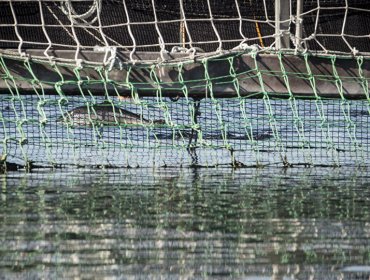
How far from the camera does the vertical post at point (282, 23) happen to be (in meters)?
10.5

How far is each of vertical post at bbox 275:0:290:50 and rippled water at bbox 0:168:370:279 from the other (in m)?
1.58

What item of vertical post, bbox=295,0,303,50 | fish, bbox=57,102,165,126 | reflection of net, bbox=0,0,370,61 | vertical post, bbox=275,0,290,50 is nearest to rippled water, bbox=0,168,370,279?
fish, bbox=57,102,165,126

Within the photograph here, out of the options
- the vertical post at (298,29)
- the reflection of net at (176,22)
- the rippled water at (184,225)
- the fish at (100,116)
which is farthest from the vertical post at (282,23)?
the reflection of net at (176,22)

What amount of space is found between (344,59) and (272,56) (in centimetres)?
65

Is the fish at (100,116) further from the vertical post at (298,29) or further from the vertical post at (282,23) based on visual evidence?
the vertical post at (298,29)

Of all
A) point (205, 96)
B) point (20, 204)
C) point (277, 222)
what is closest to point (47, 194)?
point (20, 204)

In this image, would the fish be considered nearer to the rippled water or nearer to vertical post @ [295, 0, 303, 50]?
the rippled water

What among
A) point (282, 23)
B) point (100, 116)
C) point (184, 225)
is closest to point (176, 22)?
point (100, 116)

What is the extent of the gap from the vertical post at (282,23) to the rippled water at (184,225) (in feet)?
5.20

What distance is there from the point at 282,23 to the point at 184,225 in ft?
14.8

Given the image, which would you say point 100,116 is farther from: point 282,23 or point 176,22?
point 176,22

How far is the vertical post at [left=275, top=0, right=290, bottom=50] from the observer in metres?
10.5

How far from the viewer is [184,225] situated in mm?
6434

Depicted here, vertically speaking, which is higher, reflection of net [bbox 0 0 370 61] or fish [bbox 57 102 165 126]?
reflection of net [bbox 0 0 370 61]
